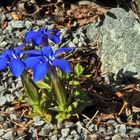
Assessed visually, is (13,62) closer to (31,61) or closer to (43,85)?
(31,61)

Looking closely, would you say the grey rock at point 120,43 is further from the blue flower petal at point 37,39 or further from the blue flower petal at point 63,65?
the blue flower petal at point 63,65

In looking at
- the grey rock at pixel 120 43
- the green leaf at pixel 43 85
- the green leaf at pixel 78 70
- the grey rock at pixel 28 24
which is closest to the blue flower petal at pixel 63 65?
the green leaf at pixel 43 85

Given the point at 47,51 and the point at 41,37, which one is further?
the point at 41,37

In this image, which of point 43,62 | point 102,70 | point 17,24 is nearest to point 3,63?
point 43,62

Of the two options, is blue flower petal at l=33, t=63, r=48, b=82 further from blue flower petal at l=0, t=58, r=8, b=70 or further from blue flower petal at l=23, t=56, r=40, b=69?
blue flower petal at l=0, t=58, r=8, b=70

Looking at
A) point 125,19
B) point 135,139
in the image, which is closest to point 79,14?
point 125,19

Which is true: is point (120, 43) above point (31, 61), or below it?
below

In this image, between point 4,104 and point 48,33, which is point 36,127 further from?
point 48,33
